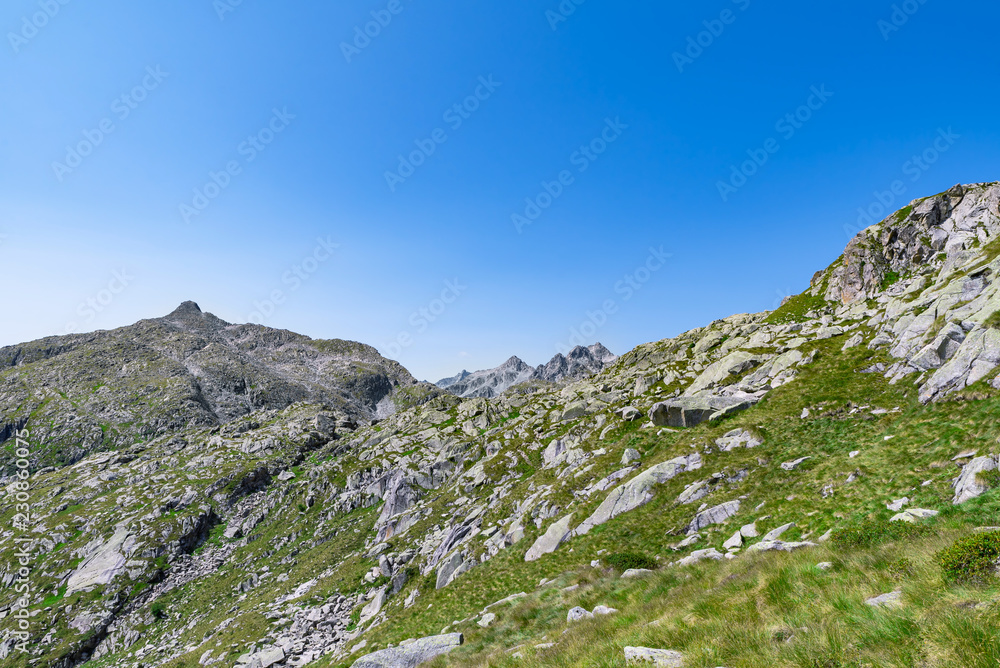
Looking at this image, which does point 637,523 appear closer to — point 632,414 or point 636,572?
point 636,572

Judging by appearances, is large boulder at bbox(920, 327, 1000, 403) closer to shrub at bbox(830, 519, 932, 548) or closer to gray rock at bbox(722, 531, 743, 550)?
shrub at bbox(830, 519, 932, 548)

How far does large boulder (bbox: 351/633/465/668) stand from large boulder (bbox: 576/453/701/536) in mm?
12807

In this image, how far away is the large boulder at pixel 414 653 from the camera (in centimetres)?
1724

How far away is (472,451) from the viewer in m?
68.6

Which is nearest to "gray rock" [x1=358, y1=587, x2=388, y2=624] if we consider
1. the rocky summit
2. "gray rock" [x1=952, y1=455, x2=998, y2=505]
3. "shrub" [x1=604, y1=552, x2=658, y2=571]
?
the rocky summit

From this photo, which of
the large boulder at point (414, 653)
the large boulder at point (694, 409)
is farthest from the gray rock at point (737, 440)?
the large boulder at point (414, 653)

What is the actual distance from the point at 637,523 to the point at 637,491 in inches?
127

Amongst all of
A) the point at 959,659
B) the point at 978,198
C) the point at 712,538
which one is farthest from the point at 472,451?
the point at 978,198

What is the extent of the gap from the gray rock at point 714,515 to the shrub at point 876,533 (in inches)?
289

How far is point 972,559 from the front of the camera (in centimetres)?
867

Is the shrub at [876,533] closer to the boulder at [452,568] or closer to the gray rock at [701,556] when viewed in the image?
the gray rock at [701,556]

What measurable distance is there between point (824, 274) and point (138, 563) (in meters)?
141

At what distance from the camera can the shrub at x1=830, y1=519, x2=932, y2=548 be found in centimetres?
1298

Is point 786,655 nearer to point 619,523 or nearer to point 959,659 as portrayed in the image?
point 959,659
